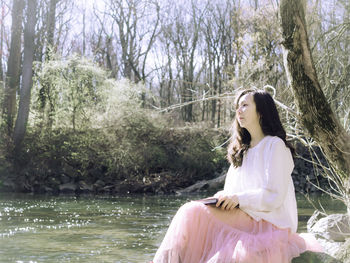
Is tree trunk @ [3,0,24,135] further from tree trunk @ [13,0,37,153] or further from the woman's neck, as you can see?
the woman's neck

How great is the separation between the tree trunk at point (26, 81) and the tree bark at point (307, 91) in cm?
1379

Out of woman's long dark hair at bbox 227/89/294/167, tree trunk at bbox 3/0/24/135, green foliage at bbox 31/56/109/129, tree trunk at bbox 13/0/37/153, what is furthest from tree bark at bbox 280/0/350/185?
tree trunk at bbox 3/0/24/135

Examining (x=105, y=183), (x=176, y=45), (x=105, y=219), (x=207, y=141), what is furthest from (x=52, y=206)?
(x=176, y=45)

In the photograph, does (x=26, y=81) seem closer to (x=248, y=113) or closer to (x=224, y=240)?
→ (x=248, y=113)

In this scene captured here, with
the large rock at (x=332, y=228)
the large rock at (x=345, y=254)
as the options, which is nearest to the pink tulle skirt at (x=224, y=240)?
the large rock at (x=345, y=254)

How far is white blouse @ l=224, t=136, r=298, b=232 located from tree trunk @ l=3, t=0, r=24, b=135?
1491 cm

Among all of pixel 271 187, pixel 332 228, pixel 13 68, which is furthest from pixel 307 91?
pixel 13 68

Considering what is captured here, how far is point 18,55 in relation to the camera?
60.2ft

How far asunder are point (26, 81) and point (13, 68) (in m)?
1.84

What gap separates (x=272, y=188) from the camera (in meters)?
3.03

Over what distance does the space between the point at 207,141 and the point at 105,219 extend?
8130 mm

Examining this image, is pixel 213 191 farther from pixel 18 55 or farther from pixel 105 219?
pixel 18 55

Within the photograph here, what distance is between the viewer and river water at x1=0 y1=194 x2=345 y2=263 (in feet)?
20.3

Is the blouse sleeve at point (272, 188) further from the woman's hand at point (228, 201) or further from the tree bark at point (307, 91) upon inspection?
the tree bark at point (307, 91)
